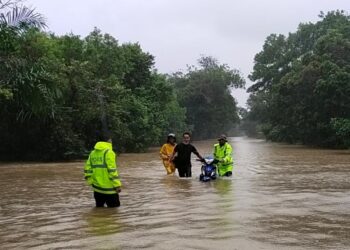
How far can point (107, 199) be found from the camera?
10461 mm

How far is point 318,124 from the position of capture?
4784cm

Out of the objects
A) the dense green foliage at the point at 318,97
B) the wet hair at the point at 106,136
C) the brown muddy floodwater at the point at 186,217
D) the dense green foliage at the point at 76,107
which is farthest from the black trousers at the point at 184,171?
the dense green foliage at the point at 318,97

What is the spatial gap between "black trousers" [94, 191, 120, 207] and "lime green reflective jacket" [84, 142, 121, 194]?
0.45ft

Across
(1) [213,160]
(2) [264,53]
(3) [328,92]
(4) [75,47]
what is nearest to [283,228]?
(1) [213,160]

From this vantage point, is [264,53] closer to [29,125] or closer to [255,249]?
[29,125]

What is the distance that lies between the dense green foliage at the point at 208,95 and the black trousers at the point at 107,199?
245 feet

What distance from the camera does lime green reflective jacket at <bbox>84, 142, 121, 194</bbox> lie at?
32.9 ft

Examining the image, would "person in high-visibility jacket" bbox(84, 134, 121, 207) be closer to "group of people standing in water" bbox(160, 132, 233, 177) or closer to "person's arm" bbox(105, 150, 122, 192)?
"person's arm" bbox(105, 150, 122, 192)

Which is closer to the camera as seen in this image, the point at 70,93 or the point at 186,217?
the point at 186,217

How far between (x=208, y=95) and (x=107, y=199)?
7848 cm

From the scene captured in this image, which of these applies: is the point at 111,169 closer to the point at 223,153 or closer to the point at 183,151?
the point at 183,151

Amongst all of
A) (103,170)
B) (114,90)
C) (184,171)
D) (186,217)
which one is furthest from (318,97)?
(186,217)

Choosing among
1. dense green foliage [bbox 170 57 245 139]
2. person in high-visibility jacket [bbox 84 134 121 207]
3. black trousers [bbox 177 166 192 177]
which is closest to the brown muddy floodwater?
person in high-visibility jacket [bbox 84 134 121 207]

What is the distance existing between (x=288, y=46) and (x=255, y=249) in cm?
7152
